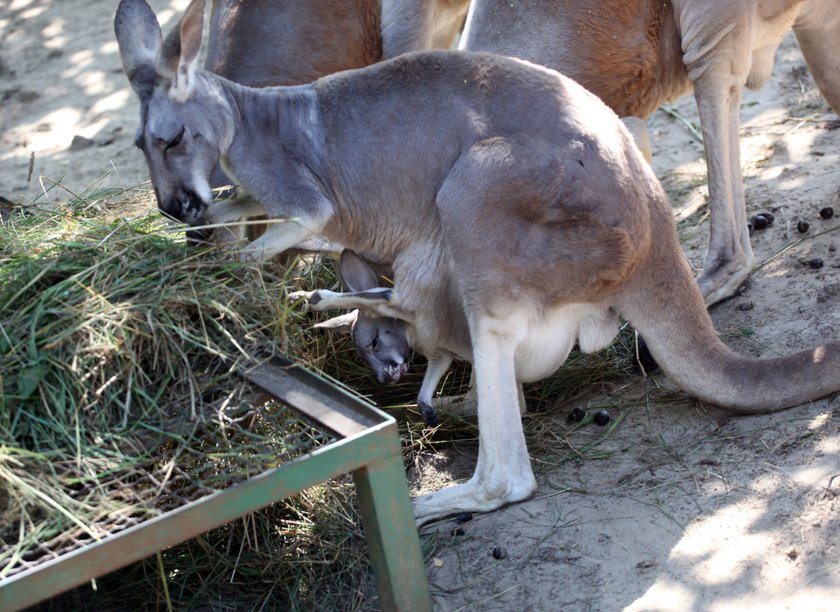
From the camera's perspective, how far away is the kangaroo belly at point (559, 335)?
4.06m

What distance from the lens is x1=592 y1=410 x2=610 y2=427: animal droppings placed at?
447 cm

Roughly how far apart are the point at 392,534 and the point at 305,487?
303 millimetres

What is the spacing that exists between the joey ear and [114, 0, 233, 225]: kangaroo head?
672mm

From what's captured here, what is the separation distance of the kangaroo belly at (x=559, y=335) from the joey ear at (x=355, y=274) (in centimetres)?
76

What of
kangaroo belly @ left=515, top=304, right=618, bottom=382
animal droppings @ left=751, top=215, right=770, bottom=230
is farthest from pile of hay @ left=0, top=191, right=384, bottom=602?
animal droppings @ left=751, top=215, right=770, bottom=230

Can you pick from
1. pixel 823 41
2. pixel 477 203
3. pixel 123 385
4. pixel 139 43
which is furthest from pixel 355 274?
pixel 823 41

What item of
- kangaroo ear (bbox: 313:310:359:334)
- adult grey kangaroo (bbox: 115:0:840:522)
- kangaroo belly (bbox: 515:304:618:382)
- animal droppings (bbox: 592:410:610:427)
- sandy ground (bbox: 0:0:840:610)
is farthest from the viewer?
kangaroo ear (bbox: 313:310:359:334)

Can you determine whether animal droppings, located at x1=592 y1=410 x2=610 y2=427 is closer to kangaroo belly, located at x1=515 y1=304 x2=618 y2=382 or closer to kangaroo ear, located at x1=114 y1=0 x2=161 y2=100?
kangaroo belly, located at x1=515 y1=304 x2=618 y2=382

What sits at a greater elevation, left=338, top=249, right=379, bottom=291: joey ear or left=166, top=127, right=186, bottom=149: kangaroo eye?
left=166, top=127, right=186, bottom=149: kangaroo eye

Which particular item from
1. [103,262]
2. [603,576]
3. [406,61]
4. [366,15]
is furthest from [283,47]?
[603,576]

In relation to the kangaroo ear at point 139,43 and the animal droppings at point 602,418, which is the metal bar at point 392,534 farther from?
the kangaroo ear at point 139,43

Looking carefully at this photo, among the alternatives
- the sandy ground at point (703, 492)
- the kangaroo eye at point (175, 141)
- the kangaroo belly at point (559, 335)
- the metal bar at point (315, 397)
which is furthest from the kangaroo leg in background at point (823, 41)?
the metal bar at point (315, 397)

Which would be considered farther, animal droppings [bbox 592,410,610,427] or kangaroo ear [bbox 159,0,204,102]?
animal droppings [bbox 592,410,610,427]

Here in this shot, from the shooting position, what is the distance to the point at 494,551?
382 centimetres
